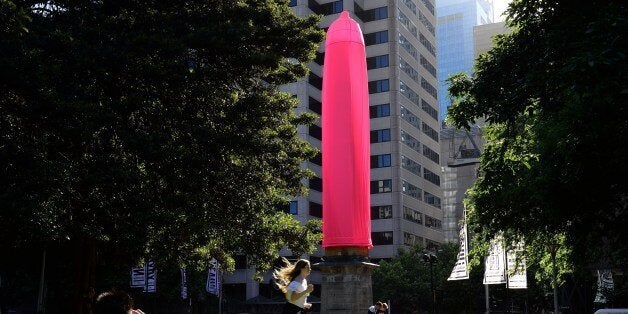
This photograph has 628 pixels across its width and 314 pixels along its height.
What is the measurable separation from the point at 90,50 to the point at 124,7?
317cm

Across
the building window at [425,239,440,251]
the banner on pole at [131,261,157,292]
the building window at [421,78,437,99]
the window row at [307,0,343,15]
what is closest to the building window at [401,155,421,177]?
the building window at [425,239,440,251]

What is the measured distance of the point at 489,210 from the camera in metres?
21.9

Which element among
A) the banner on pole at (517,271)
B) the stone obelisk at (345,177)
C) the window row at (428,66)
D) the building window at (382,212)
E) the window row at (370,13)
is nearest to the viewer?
the banner on pole at (517,271)

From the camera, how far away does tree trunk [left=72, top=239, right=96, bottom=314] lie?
2400 cm

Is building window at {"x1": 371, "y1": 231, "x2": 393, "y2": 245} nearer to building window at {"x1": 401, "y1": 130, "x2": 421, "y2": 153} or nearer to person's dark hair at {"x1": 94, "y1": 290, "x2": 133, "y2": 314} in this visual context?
building window at {"x1": 401, "y1": 130, "x2": 421, "y2": 153}

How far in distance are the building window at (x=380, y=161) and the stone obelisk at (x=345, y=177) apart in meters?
50.5

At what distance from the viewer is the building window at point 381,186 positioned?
89000 millimetres

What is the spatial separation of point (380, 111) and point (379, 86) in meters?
3.52

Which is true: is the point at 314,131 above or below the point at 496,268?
above

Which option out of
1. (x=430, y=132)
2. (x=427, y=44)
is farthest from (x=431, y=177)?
(x=427, y=44)

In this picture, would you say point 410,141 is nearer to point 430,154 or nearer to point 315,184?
point 430,154

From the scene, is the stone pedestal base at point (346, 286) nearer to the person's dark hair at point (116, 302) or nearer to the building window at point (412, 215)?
the person's dark hair at point (116, 302)

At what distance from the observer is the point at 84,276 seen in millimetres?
24438

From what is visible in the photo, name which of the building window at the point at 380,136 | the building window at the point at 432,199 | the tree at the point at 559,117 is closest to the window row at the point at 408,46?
the building window at the point at 380,136
